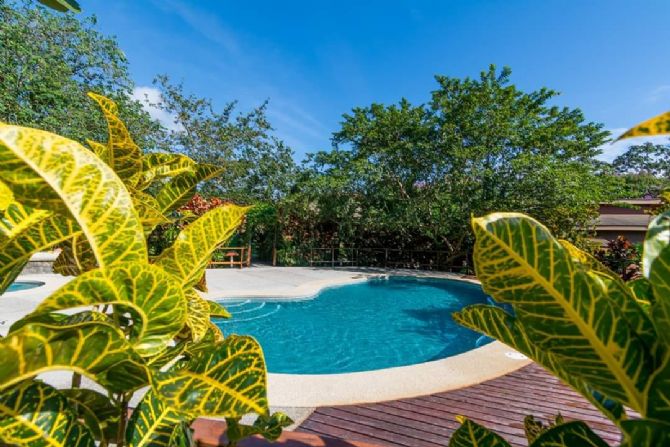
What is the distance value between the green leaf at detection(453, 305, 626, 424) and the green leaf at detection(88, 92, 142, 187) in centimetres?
76

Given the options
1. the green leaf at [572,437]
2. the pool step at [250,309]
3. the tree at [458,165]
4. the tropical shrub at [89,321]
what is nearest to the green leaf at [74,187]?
the tropical shrub at [89,321]

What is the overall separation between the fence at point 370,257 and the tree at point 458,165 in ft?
2.82

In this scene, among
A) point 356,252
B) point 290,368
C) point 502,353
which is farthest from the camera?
point 356,252

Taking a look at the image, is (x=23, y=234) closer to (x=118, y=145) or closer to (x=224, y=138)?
(x=118, y=145)

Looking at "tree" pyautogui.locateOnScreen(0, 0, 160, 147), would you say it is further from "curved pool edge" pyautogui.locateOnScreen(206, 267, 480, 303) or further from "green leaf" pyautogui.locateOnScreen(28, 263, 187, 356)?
"green leaf" pyautogui.locateOnScreen(28, 263, 187, 356)

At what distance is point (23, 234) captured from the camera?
1.51 feet

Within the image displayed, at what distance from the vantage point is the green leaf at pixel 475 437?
60 cm

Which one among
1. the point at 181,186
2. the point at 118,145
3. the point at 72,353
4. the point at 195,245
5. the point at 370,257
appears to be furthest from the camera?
the point at 370,257

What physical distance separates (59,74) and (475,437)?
627 inches

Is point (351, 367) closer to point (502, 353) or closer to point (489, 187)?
point (502, 353)

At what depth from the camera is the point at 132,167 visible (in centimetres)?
72

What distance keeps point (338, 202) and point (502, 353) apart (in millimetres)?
9685

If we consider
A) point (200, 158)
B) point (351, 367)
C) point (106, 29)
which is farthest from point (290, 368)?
point (106, 29)

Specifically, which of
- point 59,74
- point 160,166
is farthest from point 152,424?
point 59,74
